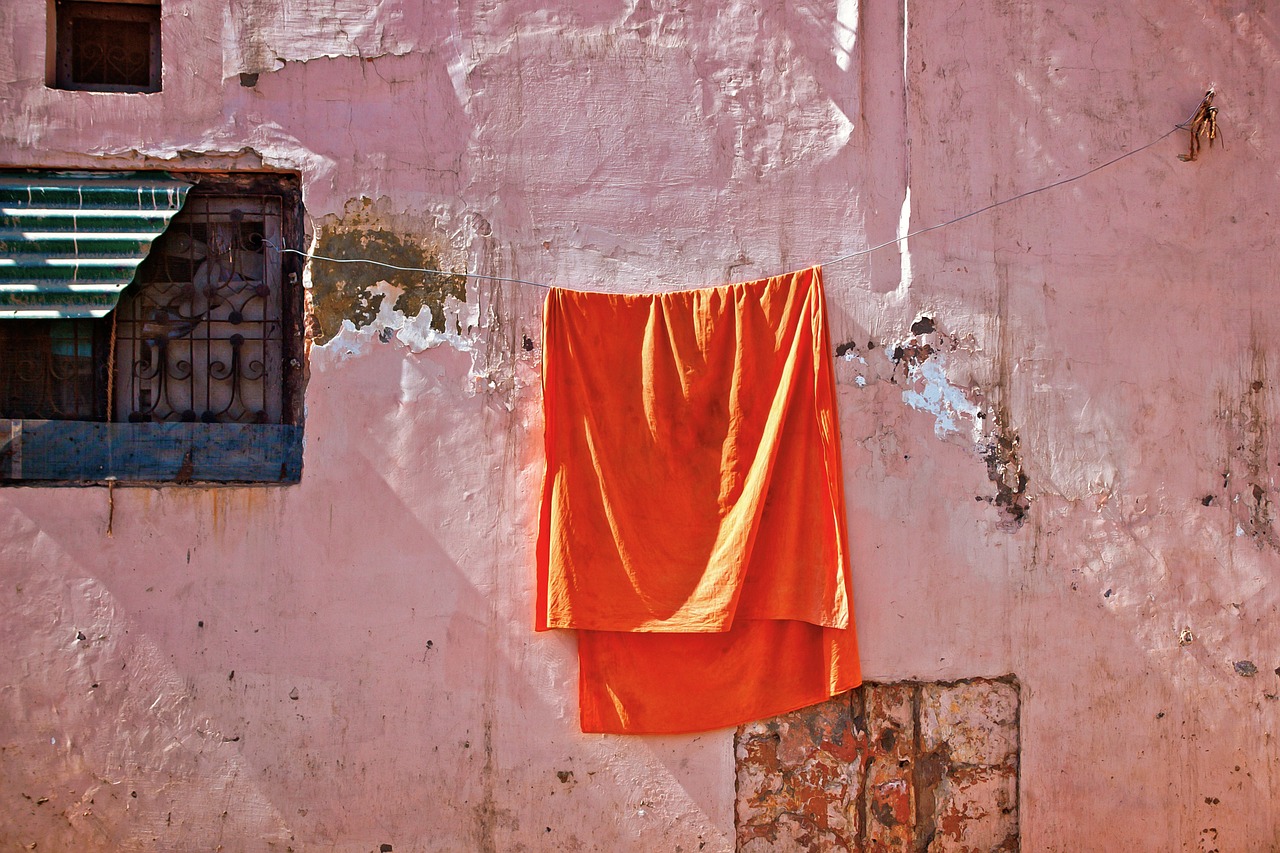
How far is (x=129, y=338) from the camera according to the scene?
3486 mm

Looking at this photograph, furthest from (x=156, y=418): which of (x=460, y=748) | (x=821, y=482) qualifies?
(x=821, y=482)

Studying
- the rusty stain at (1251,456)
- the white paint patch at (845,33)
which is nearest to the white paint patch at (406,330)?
the white paint patch at (845,33)

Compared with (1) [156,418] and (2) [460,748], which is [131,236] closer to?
(1) [156,418]

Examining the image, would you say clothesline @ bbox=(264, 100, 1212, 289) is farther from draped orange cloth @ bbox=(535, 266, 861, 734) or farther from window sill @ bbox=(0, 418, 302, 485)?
window sill @ bbox=(0, 418, 302, 485)

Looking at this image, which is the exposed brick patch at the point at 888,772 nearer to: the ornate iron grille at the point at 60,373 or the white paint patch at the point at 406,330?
the white paint patch at the point at 406,330

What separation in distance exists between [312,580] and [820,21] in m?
2.84

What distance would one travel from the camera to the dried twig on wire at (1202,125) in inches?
140

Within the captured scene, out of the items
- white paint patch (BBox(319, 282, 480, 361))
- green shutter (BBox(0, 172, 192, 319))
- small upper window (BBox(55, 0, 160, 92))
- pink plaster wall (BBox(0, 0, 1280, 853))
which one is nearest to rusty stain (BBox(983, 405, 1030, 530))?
pink plaster wall (BBox(0, 0, 1280, 853))

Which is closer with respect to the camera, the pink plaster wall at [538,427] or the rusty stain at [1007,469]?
the pink plaster wall at [538,427]

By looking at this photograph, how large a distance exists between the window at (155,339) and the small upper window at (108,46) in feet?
1.43

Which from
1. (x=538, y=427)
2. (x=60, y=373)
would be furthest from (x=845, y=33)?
(x=60, y=373)

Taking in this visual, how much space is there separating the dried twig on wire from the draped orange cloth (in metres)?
1.62

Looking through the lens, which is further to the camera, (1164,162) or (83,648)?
(1164,162)

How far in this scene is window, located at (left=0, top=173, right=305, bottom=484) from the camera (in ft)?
11.2
